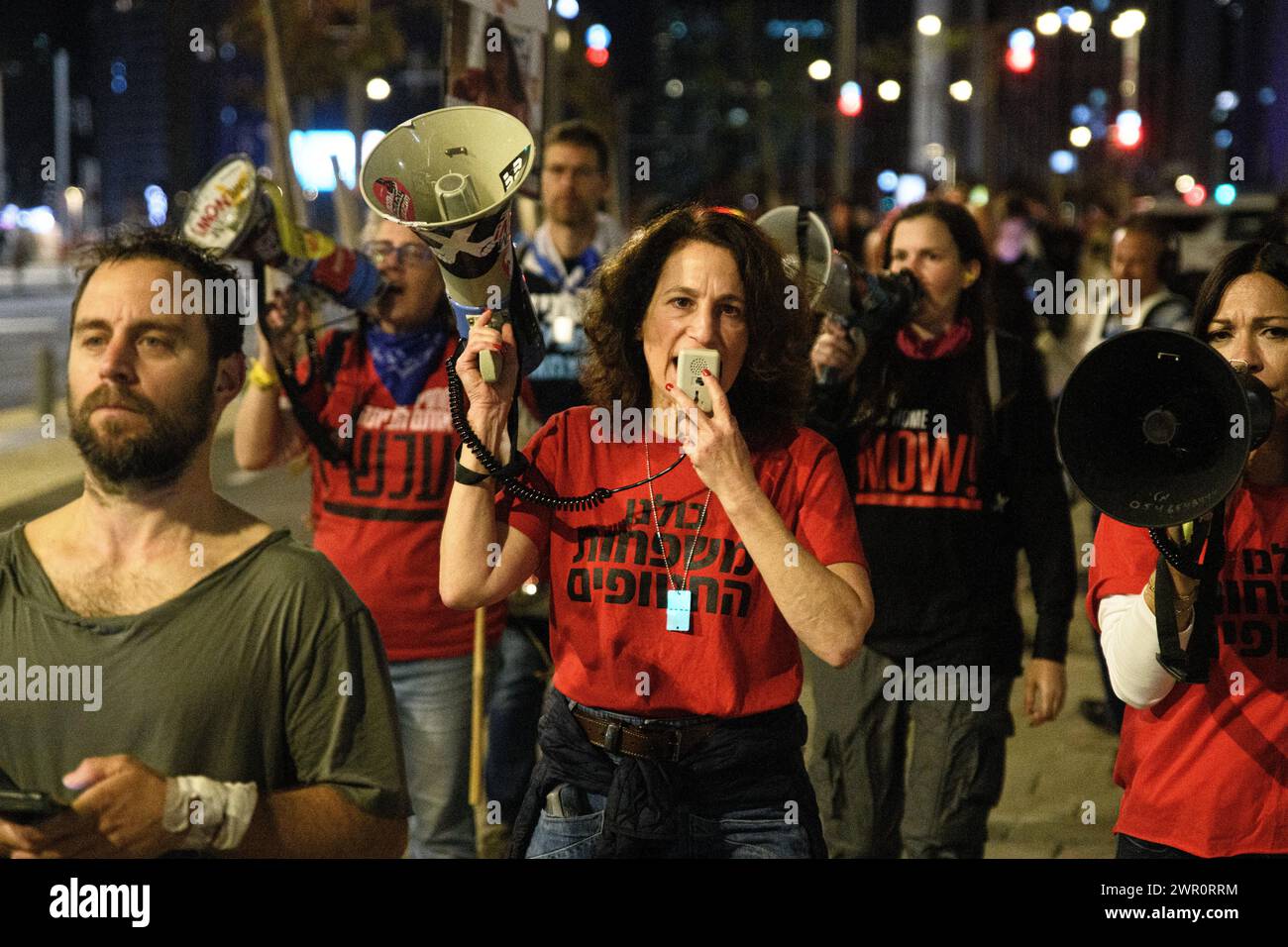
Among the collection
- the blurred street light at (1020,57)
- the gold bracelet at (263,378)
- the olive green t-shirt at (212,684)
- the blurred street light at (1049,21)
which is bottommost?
the olive green t-shirt at (212,684)

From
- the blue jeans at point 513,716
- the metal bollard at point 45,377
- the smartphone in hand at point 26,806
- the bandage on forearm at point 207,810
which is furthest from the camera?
the metal bollard at point 45,377

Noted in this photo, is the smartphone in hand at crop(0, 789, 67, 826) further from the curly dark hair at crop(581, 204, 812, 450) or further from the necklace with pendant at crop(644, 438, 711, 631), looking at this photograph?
the curly dark hair at crop(581, 204, 812, 450)

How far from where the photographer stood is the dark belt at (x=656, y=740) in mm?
2680

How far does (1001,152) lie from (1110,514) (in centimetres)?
9038

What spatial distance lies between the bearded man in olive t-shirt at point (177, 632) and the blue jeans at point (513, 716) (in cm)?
229

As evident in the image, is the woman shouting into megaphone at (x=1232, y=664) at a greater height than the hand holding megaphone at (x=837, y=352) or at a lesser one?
lesser

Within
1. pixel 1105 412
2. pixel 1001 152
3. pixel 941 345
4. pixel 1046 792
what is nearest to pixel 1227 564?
pixel 1105 412

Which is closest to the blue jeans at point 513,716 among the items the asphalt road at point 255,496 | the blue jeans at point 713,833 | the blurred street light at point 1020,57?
the blue jeans at point 713,833

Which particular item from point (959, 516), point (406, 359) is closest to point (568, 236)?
point (406, 359)

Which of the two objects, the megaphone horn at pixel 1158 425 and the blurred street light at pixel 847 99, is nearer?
the megaphone horn at pixel 1158 425

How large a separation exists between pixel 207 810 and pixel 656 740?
772 mm

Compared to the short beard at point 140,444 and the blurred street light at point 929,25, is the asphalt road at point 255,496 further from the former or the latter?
the blurred street light at point 929,25

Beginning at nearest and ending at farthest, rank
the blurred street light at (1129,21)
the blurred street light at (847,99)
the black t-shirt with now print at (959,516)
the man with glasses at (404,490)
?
the black t-shirt with now print at (959,516), the man with glasses at (404,490), the blurred street light at (847,99), the blurred street light at (1129,21)
